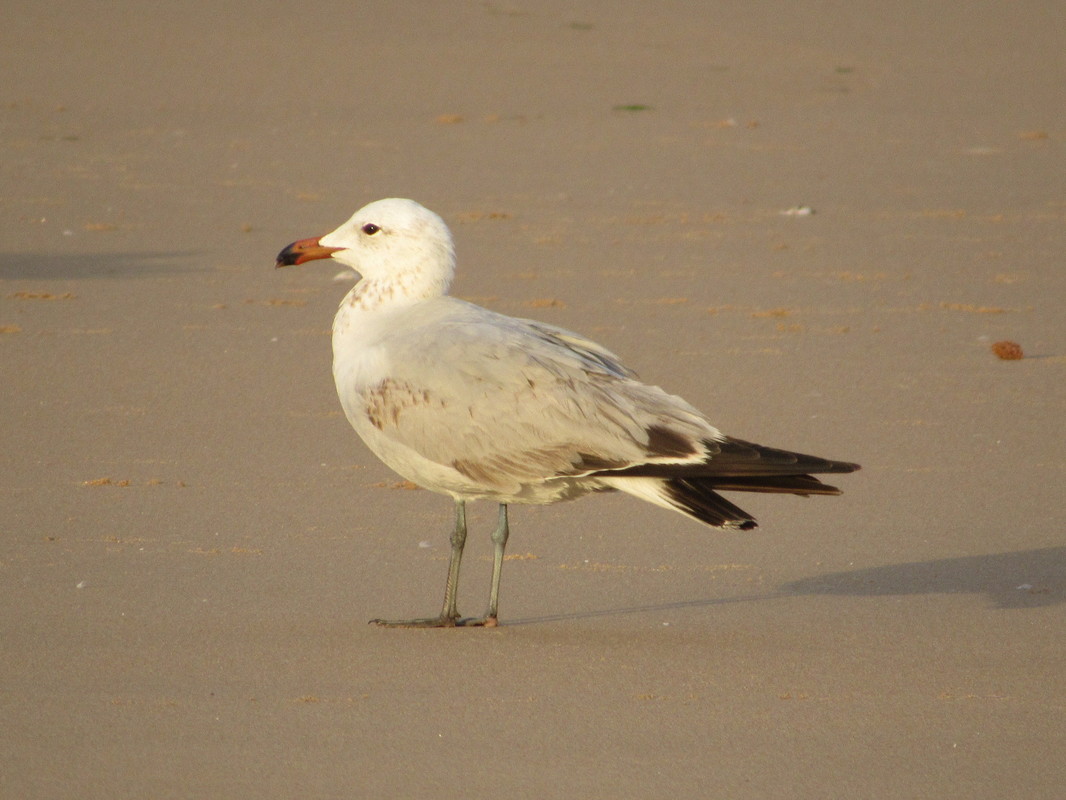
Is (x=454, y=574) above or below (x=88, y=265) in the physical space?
above

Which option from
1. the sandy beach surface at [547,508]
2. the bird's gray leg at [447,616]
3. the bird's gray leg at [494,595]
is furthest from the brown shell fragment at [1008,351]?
the bird's gray leg at [447,616]

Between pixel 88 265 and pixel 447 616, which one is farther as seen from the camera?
pixel 88 265

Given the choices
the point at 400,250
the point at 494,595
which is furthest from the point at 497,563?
the point at 400,250

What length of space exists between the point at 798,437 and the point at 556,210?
17.7ft

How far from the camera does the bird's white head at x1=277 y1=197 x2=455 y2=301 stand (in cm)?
577

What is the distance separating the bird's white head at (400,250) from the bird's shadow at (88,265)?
4.81 m

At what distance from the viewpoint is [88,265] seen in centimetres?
1044

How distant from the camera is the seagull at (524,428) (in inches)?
201

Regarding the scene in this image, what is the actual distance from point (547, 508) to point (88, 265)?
16.2ft

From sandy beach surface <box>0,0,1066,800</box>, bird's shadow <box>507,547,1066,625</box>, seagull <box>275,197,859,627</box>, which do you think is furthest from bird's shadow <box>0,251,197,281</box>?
bird's shadow <box>507,547,1066,625</box>

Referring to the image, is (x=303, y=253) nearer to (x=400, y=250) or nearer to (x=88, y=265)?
(x=400, y=250)

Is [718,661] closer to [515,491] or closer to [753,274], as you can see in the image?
[515,491]

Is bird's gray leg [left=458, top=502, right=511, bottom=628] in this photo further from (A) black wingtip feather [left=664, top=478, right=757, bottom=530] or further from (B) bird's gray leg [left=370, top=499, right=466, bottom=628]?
(A) black wingtip feather [left=664, top=478, right=757, bottom=530]

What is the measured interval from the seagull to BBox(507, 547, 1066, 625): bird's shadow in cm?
58
